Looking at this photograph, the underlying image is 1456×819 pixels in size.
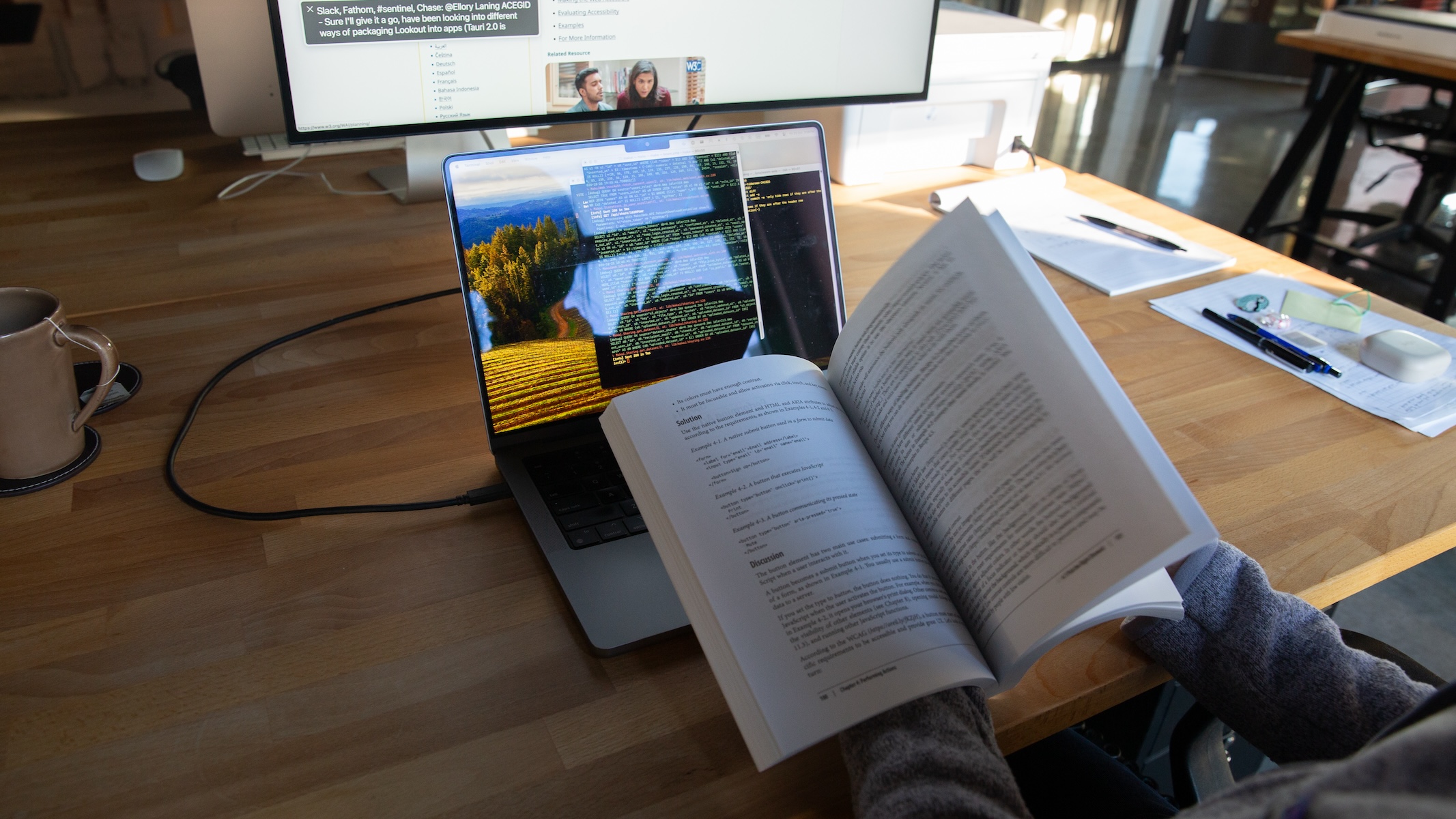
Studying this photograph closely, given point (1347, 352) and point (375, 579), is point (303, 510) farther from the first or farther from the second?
point (1347, 352)

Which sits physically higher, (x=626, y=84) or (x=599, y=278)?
(x=626, y=84)

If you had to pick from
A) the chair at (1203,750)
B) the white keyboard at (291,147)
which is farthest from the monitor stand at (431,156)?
the chair at (1203,750)

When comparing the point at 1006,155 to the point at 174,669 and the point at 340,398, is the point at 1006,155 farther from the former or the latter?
the point at 174,669

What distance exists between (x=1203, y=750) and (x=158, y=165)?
54.5 inches

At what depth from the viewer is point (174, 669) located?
1.54 feet

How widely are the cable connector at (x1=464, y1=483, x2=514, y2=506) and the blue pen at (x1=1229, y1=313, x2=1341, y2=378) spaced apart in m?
0.73

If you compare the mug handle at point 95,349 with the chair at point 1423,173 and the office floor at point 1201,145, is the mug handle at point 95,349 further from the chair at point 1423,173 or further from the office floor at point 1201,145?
the chair at point 1423,173

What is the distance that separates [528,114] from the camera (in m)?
0.78

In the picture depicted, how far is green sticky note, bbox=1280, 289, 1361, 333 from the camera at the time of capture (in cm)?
86

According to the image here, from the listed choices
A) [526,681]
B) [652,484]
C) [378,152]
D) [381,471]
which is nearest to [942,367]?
[652,484]

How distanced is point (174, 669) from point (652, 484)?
29 centimetres

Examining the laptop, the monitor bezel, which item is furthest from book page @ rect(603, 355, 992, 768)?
the monitor bezel

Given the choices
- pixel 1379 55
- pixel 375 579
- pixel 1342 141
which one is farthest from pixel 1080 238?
pixel 1342 141

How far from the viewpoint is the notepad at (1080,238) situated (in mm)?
962
